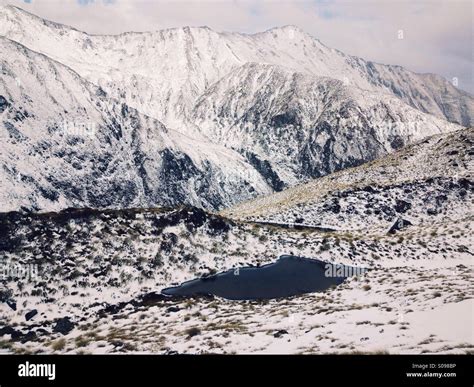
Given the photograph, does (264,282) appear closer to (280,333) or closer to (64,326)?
(64,326)

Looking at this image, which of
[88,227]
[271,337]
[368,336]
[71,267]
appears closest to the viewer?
[368,336]

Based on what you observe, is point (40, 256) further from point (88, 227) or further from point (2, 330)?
point (2, 330)

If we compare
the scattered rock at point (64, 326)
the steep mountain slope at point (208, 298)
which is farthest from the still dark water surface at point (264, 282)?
the scattered rock at point (64, 326)

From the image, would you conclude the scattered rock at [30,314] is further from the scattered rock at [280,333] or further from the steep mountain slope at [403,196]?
the steep mountain slope at [403,196]

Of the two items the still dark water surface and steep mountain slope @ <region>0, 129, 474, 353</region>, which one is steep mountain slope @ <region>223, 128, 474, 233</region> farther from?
the still dark water surface

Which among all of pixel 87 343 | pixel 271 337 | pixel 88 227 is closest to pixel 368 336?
pixel 271 337
